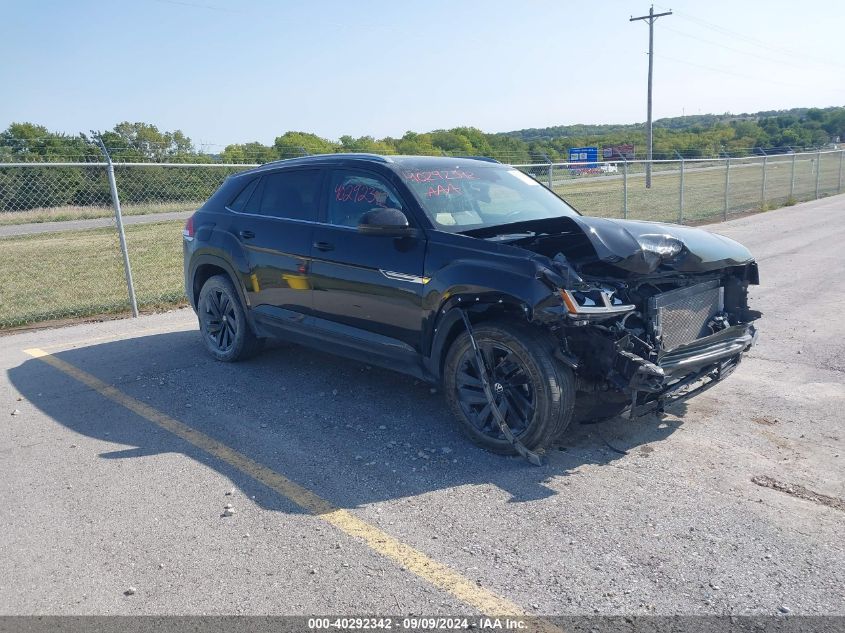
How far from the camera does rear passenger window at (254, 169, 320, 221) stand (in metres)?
5.95

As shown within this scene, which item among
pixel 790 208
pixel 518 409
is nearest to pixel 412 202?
pixel 518 409

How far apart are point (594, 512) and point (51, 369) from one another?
539cm

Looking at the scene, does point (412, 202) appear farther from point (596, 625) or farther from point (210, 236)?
point (596, 625)

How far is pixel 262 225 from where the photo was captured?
627 centimetres

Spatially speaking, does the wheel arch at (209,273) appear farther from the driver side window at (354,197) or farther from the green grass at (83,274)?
the green grass at (83,274)

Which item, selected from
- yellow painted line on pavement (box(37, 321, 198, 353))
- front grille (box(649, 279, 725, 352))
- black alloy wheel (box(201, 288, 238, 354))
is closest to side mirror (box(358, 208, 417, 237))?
front grille (box(649, 279, 725, 352))

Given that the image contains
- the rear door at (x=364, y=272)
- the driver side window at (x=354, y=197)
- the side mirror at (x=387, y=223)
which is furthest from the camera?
the driver side window at (x=354, y=197)

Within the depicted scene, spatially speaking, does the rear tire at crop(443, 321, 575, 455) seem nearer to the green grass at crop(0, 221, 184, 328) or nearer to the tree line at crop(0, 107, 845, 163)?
the green grass at crop(0, 221, 184, 328)

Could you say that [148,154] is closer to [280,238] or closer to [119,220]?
[119,220]

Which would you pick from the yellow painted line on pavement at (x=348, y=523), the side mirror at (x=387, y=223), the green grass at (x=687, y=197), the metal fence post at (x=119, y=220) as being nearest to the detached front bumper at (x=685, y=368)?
the yellow painted line on pavement at (x=348, y=523)

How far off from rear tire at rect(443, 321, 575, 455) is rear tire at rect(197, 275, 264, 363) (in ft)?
8.27

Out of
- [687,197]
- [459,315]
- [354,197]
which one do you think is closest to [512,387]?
[459,315]

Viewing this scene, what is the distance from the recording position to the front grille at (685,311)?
179 inches

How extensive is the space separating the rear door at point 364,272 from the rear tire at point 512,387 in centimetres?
43
